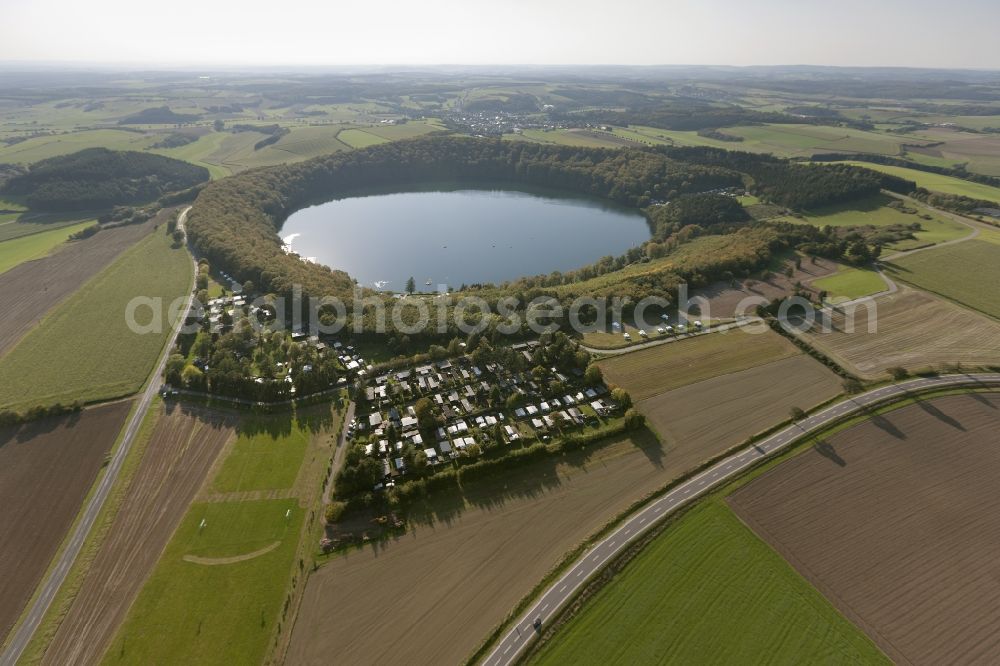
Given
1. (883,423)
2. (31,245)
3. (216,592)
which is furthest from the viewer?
(31,245)

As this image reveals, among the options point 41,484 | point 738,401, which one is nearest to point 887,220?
point 738,401

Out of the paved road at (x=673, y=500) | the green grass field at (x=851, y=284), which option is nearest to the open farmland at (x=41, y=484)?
the paved road at (x=673, y=500)

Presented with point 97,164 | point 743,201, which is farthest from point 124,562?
point 97,164

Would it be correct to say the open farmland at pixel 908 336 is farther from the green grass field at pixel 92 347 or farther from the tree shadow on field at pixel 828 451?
the green grass field at pixel 92 347

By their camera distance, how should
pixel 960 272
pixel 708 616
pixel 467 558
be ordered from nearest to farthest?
pixel 708 616
pixel 467 558
pixel 960 272

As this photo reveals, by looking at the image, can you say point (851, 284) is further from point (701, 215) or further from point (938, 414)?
Answer: point (701, 215)

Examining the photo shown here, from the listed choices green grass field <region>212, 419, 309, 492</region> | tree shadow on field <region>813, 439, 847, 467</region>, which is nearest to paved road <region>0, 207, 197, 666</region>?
green grass field <region>212, 419, 309, 492</region>

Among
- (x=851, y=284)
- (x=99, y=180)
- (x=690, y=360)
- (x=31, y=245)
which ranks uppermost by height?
(x=99, y=180)
